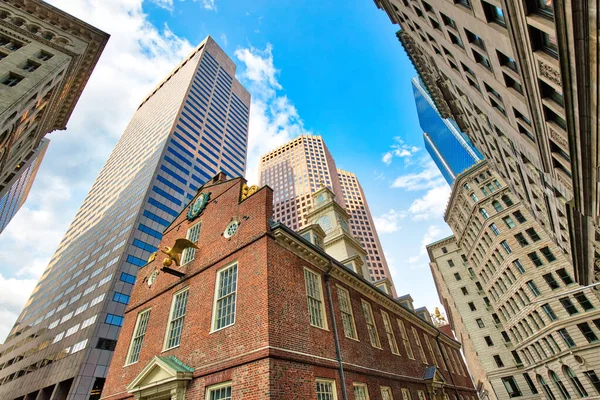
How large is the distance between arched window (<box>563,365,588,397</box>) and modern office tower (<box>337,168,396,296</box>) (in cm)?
6749

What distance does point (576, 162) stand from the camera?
10680 millimetres

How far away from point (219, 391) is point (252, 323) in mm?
A: 2701

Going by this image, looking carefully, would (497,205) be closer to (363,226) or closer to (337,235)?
(337,235)

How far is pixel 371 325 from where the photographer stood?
55.5ft

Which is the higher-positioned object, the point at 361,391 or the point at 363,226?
the point at 363,226

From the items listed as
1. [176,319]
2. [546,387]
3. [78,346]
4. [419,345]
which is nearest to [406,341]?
[419,345]

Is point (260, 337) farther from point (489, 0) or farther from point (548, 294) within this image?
point (548, 294)

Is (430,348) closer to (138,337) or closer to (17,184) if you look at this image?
(138,337)

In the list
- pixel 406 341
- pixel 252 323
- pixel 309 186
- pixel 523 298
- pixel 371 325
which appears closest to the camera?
pixel 252 323

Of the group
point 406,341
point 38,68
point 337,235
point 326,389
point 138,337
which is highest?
point 38,68

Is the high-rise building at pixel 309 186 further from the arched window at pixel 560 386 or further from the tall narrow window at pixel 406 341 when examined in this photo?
the tall narrow window at pixel 406 341

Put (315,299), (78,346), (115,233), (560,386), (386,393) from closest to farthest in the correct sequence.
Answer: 1. (315,299)
2. (386,393)
3. (560,386)
4. (78,346)
5. (115,233)

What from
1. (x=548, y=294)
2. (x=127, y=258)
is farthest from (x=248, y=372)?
(x=127, y=258)

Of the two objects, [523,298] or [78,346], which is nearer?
[523,298]
